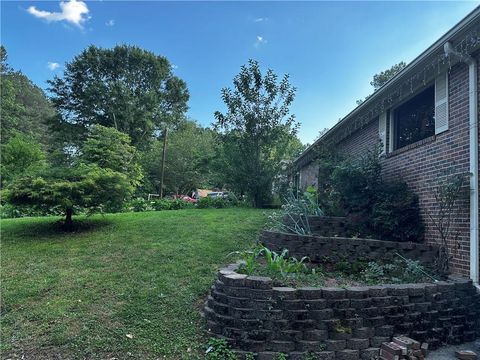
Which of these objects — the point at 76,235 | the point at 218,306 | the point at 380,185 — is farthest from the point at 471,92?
the point at 76,235

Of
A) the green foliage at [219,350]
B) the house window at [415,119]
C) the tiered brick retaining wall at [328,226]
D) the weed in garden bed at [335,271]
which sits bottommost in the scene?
the green foliage at [219,350]

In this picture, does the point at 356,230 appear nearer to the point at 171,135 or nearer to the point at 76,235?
the point at 76,235

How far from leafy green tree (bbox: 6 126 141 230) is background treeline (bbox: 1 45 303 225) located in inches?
0.8

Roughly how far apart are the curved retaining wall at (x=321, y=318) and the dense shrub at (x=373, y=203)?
5.74 ft

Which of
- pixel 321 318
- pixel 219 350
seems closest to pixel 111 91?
pixel 219 350

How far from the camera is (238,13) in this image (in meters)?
8.33

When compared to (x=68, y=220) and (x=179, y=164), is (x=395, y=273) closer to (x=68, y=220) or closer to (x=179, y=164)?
(x=68, y=220)

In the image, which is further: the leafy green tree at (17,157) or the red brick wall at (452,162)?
the leafy green tree at (17,157)

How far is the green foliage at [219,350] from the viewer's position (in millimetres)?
3086

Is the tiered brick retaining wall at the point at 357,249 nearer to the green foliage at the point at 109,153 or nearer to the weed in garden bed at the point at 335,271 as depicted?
the weed in garden bed at the point at 335,271

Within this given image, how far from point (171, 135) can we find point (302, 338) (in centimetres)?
2555

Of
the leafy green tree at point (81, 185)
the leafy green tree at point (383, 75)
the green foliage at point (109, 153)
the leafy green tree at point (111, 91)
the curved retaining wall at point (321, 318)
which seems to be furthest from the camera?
the leafy green tree at point (111, 91)

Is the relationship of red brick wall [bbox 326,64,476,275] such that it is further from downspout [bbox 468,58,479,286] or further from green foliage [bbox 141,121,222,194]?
green foliage [bbox 141,121,222,194]

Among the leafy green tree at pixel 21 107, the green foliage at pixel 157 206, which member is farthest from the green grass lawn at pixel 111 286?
the leafy green tree at pixel 21 107
